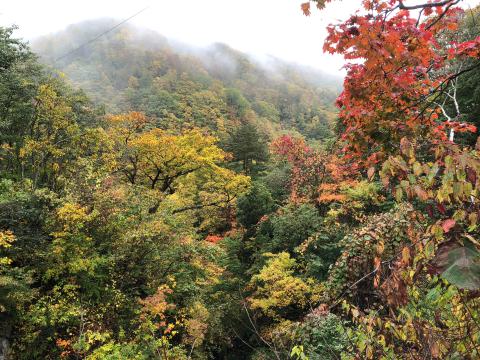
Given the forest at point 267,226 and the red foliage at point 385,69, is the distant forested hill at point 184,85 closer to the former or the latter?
the forest at point 267,226

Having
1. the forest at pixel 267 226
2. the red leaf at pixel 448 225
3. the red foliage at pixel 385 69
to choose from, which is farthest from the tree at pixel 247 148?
the red leaf at pixel 448 225

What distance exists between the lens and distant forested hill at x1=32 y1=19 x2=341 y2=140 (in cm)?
4503

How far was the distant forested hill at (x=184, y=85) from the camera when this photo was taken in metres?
45.0

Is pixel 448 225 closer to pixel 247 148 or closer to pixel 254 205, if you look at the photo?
pixel 254 205

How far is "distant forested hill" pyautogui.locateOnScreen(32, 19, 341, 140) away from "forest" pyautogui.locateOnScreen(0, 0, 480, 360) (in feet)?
69.9

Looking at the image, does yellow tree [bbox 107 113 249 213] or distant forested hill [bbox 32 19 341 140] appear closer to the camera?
yellow tree [bbox 107 113 249 213]

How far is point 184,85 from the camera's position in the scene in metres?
53.9

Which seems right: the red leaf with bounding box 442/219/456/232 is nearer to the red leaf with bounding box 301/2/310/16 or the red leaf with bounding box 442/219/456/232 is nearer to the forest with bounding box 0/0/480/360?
the forest with bounding box 0/0/480/360

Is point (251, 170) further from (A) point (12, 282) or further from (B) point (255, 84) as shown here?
(B) point (255, 84)

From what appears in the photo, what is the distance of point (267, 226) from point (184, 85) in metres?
40.8

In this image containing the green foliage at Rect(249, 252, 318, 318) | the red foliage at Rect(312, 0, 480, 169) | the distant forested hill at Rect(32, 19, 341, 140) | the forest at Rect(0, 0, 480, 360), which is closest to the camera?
the forest at Rect(0, 0, 480, 360)

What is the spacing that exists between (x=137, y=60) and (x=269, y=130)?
118 feet

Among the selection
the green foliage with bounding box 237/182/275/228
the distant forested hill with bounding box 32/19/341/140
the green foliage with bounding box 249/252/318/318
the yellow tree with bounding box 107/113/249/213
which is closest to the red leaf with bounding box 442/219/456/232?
the green foliage with bounding box 249/252/318/318

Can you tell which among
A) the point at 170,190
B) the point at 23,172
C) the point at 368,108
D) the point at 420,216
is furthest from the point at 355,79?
the point at 170,190
